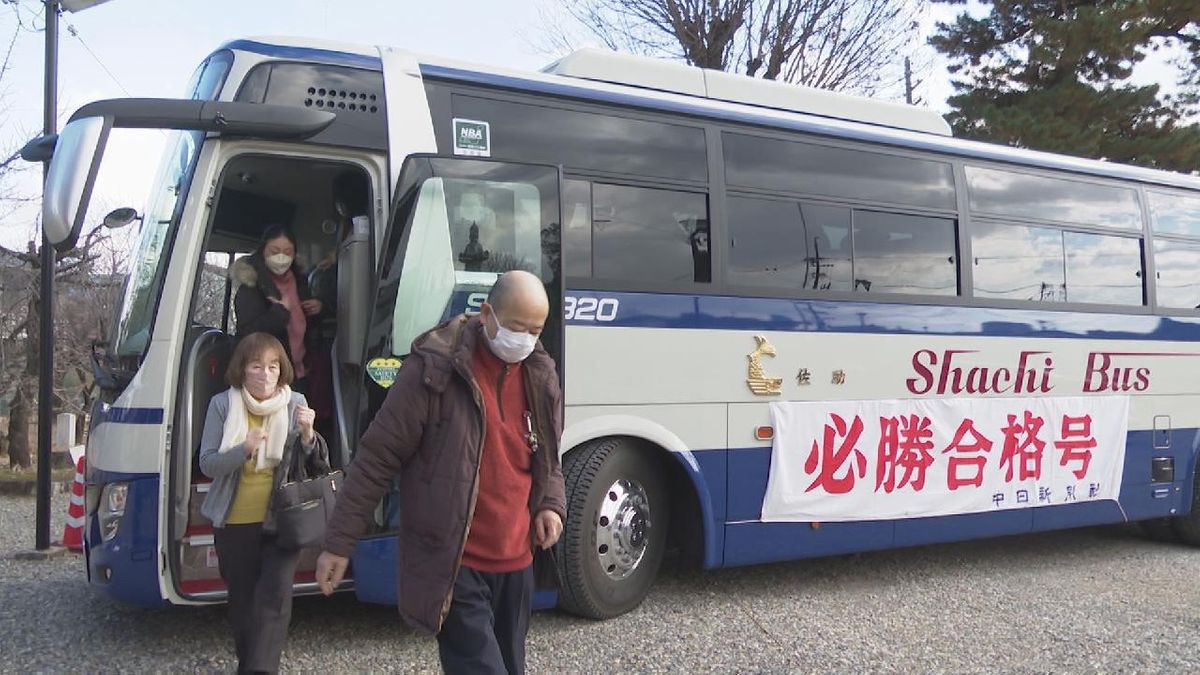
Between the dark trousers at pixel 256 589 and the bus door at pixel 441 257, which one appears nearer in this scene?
the dark trousers at pixel 256 589

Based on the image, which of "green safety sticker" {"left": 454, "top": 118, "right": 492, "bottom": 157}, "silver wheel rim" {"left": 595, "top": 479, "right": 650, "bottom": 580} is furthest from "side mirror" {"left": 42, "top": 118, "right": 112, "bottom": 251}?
"silver wheel rim" {"left": 595, "top": 479, "right": 650, "bottom": 580}

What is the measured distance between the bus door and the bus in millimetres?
15

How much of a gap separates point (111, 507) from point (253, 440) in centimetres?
98

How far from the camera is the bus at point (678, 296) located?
455 cm

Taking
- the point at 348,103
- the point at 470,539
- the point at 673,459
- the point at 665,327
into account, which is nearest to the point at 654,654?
the point at 673,459

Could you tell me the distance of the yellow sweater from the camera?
13.4ft

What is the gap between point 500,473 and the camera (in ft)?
10.1

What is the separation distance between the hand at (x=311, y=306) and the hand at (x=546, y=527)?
8.05 ft

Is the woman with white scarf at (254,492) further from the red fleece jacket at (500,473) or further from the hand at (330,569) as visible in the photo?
the red fleece jacket at (500,473)

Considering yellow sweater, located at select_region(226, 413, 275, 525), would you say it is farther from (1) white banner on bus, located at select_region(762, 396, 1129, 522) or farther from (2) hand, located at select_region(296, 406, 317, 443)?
(1) white banner on bus, located at select_region(762, 396, 1129, 522)

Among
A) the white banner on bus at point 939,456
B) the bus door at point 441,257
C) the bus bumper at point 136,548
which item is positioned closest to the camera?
the bus bumper at point 136,548

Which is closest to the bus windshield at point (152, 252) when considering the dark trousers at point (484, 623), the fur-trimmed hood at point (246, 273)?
the fur-trimmed hood at point (246, 273)

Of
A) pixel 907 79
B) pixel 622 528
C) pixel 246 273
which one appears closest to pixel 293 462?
pixel 246 273

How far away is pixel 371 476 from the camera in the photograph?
2965mm
